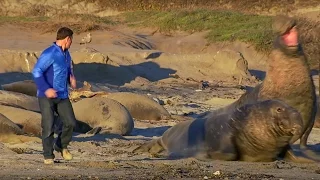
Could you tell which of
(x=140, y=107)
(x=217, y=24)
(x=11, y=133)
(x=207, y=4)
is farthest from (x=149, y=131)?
(x=207, y=4)

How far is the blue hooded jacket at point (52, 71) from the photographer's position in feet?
27.3

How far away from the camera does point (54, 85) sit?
841 centimetres

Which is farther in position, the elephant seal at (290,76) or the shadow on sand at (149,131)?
the shadow on sand at (149,131)

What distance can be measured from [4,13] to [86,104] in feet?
95.3

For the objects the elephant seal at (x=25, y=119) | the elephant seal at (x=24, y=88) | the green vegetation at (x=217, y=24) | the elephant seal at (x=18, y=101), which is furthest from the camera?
the green vegetation at (x=217, y=24)

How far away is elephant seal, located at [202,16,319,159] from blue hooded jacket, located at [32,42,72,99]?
2.29 metres

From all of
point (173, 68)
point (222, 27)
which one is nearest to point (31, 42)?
point (173, 68)

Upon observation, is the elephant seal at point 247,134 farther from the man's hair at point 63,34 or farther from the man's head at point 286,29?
the man's hair at point 63,34

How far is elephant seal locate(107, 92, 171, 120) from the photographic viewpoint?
14195 mm

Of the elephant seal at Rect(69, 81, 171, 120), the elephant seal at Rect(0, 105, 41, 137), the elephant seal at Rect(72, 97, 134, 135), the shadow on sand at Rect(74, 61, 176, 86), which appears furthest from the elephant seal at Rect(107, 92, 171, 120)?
the shadow on sand at Rect(74, 61, 176, 86)

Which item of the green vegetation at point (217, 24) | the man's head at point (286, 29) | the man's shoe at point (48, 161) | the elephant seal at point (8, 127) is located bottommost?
the green vegetation at point (217, 24)

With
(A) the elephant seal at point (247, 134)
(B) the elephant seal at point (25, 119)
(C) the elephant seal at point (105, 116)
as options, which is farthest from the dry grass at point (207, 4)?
(A) the elephant seal at point (247, 134)

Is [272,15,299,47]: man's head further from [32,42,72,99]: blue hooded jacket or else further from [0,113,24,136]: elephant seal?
[0,113,24,136]: elephant seal

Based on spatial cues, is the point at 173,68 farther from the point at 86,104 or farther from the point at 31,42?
the point at 86,104
